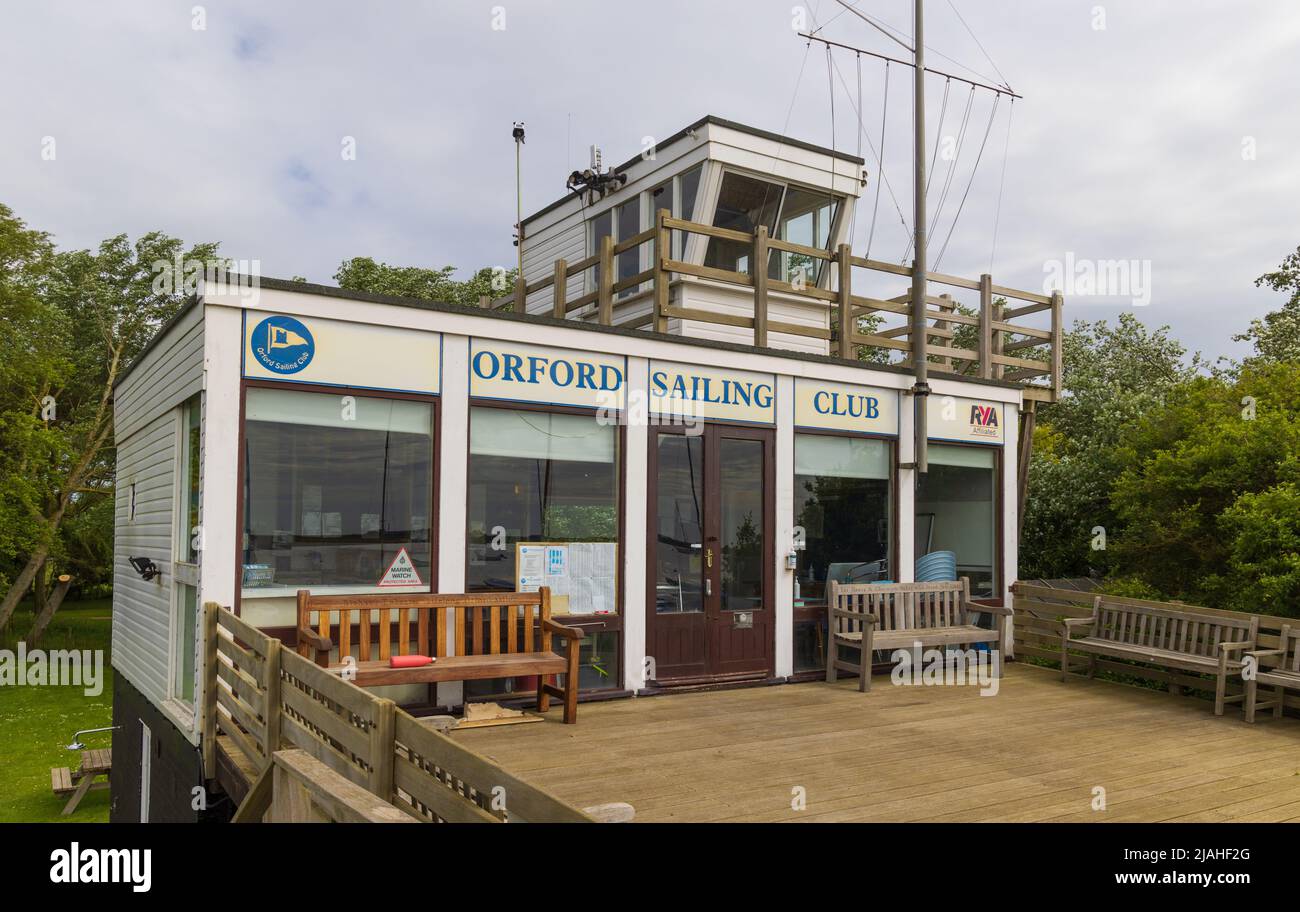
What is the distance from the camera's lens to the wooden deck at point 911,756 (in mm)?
4879

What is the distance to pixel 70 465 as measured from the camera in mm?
28031

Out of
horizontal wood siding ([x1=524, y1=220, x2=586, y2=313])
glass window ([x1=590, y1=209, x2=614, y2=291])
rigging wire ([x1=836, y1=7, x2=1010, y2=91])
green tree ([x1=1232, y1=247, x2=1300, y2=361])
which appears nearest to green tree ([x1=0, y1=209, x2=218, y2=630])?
horizontal wood siding ([x1=524, y1=220, x2=586, y2=313])

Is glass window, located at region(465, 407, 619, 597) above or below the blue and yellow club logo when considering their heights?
below

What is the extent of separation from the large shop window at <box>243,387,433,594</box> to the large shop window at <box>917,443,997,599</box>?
5254 mm

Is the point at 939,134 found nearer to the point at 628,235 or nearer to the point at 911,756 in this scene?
the point at 628,235

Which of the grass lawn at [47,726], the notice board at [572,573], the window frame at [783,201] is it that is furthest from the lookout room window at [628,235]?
the grass lawn at [47,726]

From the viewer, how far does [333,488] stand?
652cm

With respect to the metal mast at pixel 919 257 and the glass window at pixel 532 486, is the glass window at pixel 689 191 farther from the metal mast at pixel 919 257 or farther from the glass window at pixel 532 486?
the glass window at pixel 532 486

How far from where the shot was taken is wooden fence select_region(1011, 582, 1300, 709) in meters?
7.92

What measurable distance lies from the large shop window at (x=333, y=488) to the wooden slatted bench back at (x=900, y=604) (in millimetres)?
3831

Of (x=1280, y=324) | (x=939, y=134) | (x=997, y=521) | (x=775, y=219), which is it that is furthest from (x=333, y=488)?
(x=1280, y=324)

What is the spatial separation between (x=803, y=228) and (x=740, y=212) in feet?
3.11

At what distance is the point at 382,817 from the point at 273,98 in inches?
693

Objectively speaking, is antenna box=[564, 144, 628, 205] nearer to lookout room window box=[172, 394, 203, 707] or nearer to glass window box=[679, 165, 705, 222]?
glass window box=[679, 165, 705, 222]
